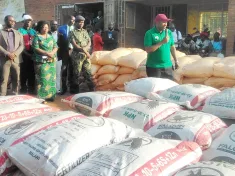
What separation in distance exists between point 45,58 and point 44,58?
0.01 meters

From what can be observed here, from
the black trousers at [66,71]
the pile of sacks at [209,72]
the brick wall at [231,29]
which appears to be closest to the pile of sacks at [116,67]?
the black trousers at [66,71]

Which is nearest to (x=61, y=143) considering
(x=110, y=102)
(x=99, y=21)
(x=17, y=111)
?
(x=17, y=111)

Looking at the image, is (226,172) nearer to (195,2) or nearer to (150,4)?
(195,2)

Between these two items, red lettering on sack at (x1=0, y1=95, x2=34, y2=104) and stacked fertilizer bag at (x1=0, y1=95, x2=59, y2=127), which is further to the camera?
red lettering on sack at (x1=0, y1=95, x2=34, y2=104)

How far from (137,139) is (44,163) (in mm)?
430

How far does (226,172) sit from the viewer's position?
1387 mm

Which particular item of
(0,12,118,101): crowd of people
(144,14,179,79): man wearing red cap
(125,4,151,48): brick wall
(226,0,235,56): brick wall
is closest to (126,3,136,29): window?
Answer: (125,4,151,48): brick wall

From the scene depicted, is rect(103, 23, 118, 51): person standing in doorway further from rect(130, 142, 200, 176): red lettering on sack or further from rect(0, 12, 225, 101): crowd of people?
rect(130, 142, 200, 176): red lettering on sack

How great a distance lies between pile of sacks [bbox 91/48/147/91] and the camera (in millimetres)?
5590

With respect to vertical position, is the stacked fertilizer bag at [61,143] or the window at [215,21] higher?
the window at [215,21]

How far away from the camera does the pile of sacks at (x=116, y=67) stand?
5.59 meters

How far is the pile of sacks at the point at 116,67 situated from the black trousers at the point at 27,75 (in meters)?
1.02

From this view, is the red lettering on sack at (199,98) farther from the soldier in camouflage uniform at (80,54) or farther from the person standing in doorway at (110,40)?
the person standing in doorway at (110,40)

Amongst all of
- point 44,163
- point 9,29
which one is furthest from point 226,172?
point 9,29
